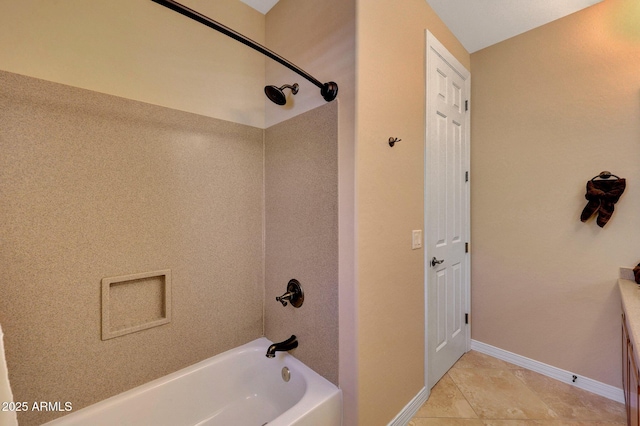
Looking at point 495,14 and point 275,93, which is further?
point 495,14

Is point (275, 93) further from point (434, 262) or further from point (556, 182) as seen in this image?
point (556, 182)

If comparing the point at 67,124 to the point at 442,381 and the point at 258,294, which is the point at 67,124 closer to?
the point at 258,294

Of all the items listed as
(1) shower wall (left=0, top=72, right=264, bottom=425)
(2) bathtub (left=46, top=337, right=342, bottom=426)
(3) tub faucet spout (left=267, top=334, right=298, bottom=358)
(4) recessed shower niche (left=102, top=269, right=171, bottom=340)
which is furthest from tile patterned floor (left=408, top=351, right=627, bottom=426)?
(4) recessed shower niche (left=102, top=269, right=171, bottom=340)

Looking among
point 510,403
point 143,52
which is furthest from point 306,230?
point 510,403

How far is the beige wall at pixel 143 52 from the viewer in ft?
3.67

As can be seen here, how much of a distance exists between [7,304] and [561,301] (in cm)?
329

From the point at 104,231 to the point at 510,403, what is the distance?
2713mm

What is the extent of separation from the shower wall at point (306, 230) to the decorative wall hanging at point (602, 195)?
1.86 metres

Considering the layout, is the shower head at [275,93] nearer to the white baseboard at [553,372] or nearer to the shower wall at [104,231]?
the shower wall at [104,231]

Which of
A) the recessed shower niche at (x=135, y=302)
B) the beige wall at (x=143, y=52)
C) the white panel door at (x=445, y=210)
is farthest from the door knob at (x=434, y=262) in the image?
the recessed shower niche at (x=135, y=302)

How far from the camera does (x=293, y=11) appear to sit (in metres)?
1.65

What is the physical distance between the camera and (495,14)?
74.4 inches

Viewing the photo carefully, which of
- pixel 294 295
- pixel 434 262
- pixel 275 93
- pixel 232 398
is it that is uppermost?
pixel 275 93

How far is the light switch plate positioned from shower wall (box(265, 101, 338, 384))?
595mm
